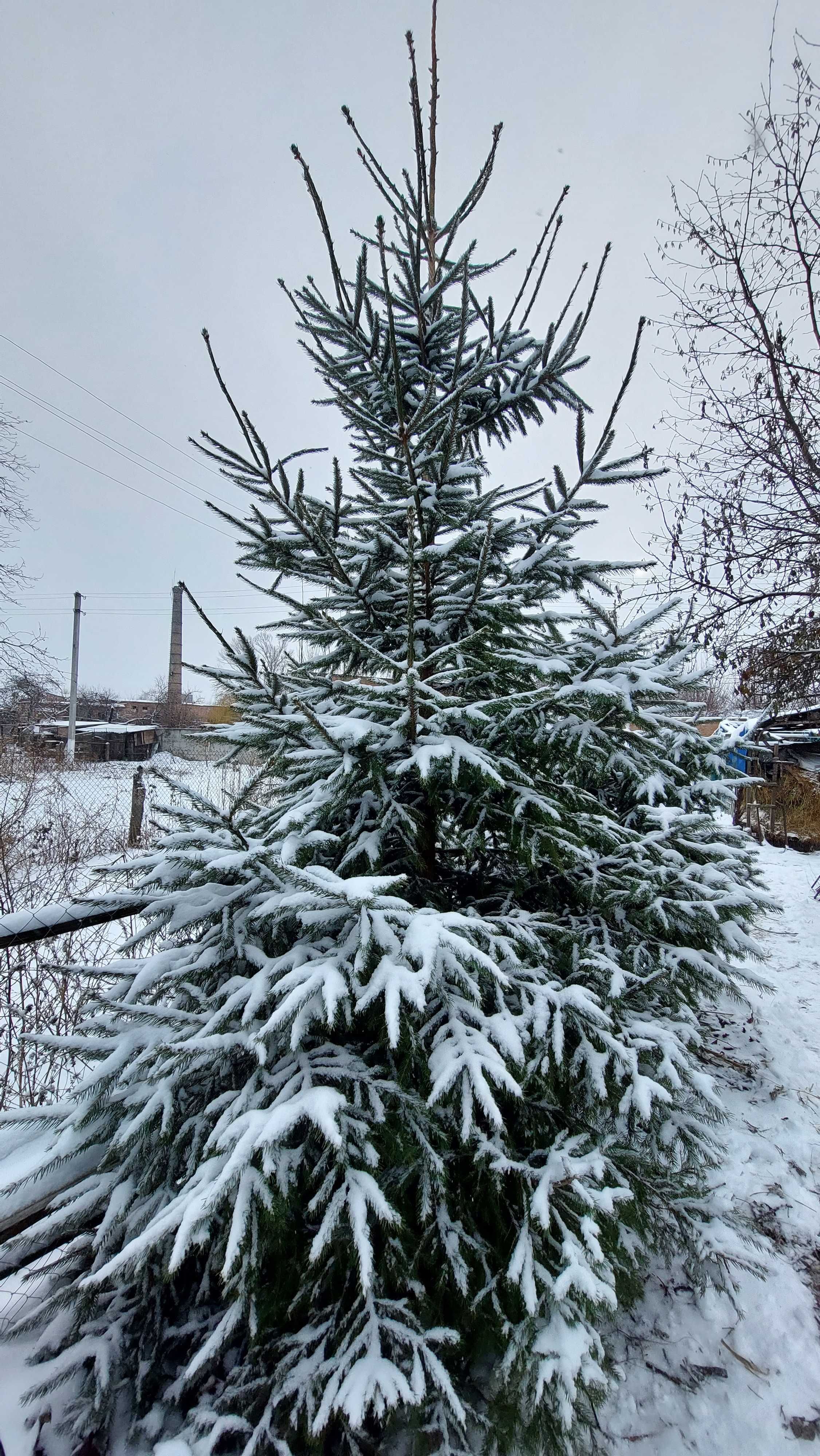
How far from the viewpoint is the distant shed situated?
23359 millimetres

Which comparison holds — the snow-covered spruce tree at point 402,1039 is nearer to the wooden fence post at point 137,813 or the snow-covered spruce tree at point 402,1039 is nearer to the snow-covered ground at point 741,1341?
the snow-covered ground at point 741,1341

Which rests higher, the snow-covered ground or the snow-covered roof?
the snow-covered roof

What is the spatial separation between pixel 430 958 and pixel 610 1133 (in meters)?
1.09

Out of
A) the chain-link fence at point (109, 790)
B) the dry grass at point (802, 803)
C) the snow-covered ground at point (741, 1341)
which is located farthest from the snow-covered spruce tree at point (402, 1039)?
the dry grass at point (802, 803)

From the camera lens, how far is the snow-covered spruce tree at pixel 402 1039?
50.8 inches

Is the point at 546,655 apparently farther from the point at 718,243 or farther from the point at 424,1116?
the point at 718,243

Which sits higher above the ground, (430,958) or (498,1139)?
(430,958)

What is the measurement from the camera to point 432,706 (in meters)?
1.89

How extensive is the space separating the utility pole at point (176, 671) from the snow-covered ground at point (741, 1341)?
2714cm

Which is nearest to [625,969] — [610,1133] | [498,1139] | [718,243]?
[610,1133]

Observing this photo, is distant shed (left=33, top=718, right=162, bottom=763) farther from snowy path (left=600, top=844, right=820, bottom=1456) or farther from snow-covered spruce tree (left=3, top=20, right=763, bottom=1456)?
snowy path (left=600, top=844, right=820, bottom=1456)

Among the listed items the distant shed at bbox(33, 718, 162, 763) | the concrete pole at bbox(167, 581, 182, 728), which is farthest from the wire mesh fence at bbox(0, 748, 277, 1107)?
the concrete pole at bbox(167, 581, 182, 728)

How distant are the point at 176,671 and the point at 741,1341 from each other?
1188 inches

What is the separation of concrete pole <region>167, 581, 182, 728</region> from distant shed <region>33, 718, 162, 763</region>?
1.42 m
